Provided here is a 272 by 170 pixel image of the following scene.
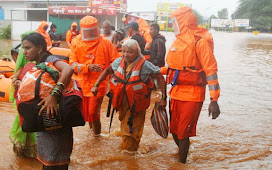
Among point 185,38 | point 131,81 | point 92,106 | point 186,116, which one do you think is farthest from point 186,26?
point 92,106

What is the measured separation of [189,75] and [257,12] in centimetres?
8108

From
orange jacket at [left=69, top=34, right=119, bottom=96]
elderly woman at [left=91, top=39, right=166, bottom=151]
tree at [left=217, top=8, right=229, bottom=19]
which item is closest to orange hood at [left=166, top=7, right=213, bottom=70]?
elderly woman at [left=91, top=39, right=166, bottom=151]

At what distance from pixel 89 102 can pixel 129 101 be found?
937 millimetres

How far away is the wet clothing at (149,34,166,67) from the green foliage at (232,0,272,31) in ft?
235

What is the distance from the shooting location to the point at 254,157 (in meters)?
4.78

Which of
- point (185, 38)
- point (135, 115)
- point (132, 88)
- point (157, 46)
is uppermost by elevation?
point (185, 38)

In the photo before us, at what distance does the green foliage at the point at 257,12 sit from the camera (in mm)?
73438

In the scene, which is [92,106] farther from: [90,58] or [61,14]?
[61,14]

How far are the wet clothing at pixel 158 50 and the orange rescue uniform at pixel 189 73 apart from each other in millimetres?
3789

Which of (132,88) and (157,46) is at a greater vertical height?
(157,46)

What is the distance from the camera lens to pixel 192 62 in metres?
4.16

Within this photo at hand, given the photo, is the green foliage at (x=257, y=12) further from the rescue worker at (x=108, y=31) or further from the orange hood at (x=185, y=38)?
the orange hood at (x=185, y=38)

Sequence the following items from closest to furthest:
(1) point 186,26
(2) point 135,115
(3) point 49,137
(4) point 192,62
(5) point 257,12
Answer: (3) point 49,137 < (4) point 192,62 < (1) point 186,26 < (2) point 135,115 < (5) point 257,12

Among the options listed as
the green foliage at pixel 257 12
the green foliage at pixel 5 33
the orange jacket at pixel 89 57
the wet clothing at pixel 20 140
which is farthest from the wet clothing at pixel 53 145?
the green foliage at pixel 257 12
